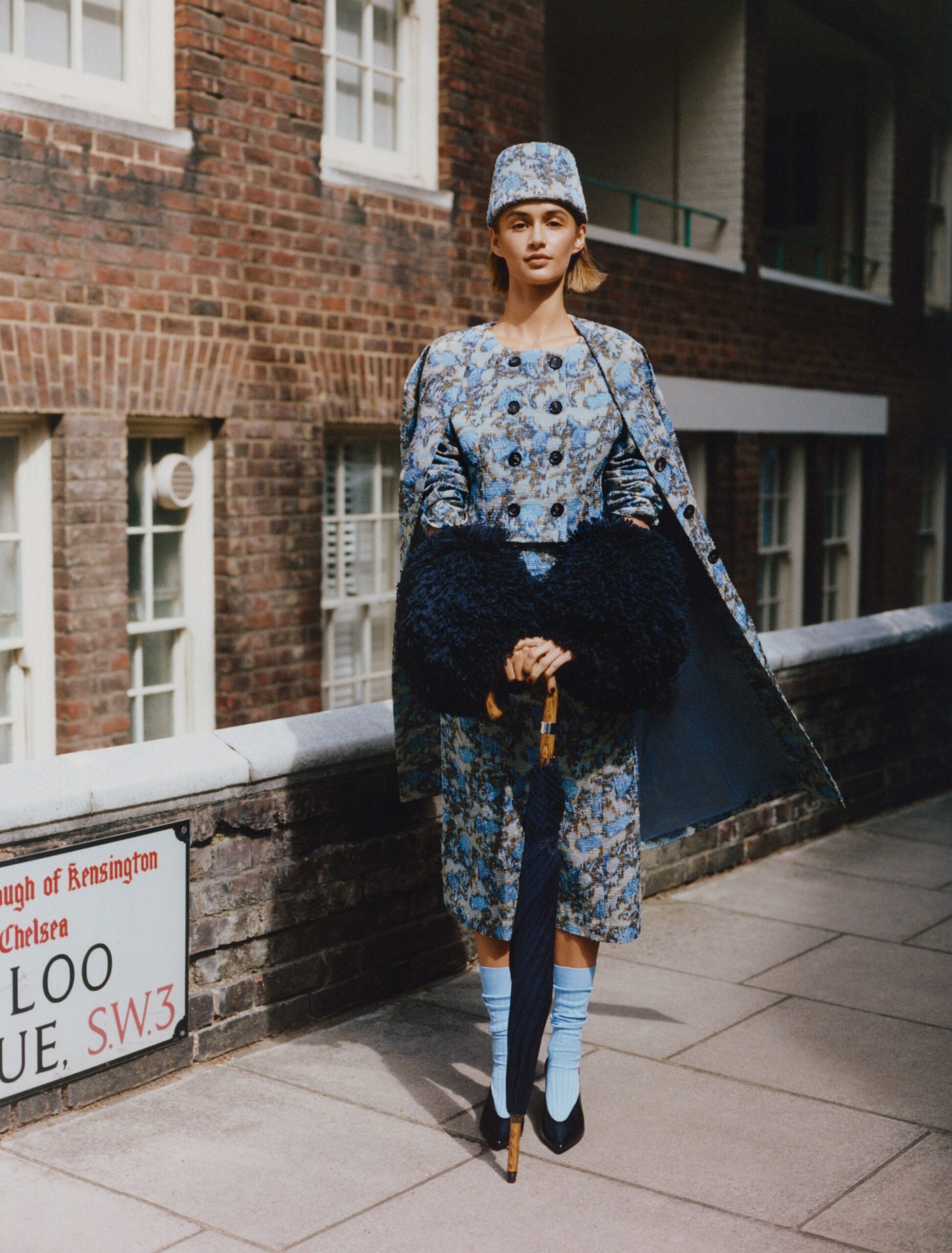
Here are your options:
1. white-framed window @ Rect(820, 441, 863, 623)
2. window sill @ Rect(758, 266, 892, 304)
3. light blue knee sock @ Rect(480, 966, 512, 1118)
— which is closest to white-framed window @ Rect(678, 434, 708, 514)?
window sill @ Rect(758, 266, 892, 304)

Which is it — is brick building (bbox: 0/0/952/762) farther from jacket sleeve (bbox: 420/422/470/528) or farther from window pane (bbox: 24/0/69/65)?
jacket sleeve (bbox: 420/422/470/528)

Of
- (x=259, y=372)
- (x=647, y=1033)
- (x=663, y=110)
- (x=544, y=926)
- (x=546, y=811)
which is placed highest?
(x=663, y=110)

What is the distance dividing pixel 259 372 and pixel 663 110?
19.5 ft

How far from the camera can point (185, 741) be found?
13.2 feet

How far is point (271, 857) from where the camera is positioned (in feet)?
13.4

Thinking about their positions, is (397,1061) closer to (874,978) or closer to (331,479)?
(874,978)

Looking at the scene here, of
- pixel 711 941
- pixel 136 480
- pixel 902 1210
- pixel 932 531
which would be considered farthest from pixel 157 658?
pixel 932 531

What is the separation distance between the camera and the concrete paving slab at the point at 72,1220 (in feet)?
9.80

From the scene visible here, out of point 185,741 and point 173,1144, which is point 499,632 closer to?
point 185,741

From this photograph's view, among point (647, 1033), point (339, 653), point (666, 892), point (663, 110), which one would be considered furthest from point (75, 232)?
point (663, 110)

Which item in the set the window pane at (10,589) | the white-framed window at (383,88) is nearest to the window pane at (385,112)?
the white-framed window at (383,88)

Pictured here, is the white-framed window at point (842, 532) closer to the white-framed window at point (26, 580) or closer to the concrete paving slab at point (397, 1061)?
the white-framed window at point (26, 580)

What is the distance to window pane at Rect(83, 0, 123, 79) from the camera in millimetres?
6414

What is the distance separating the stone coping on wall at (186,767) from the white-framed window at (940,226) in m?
11.8
